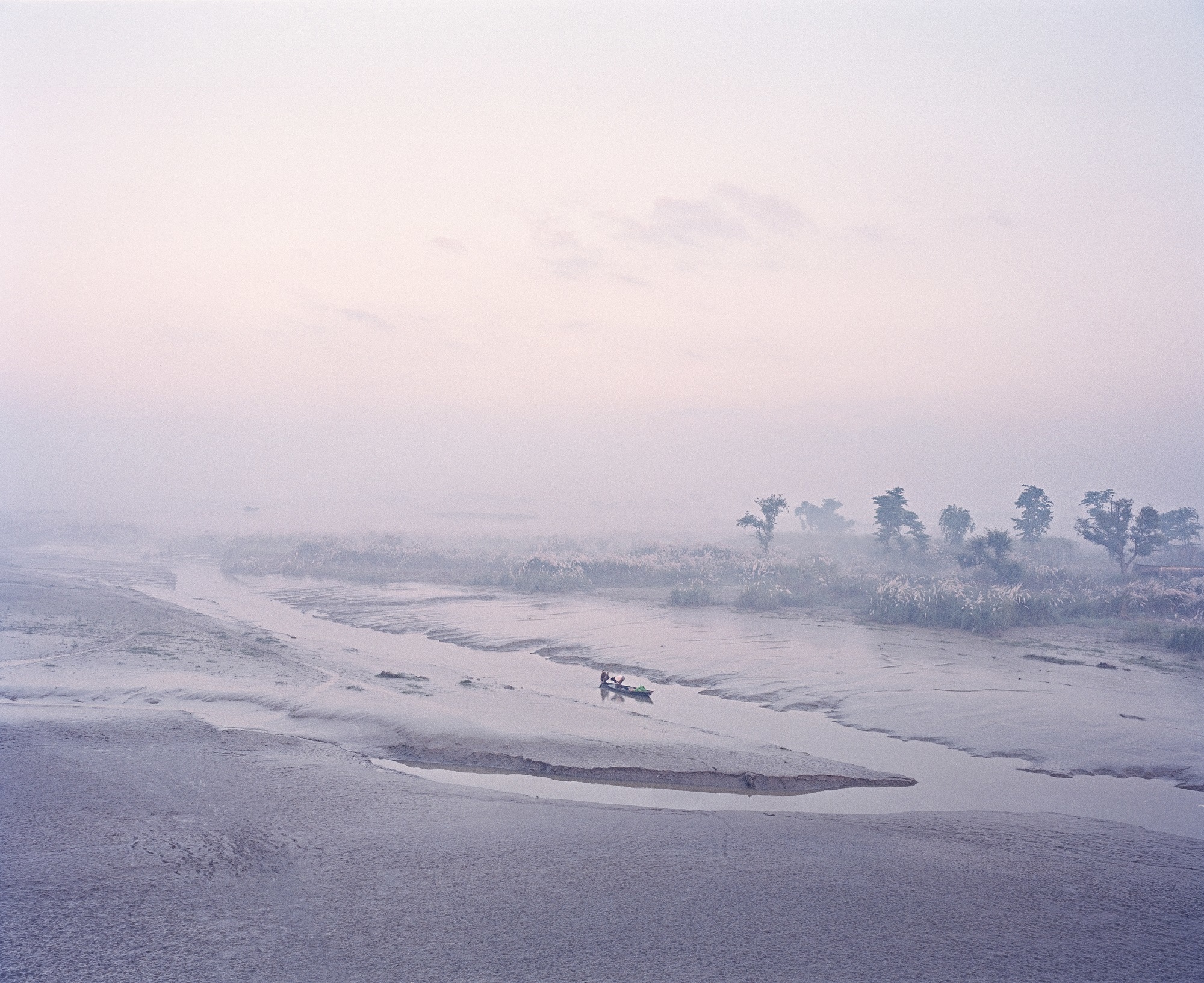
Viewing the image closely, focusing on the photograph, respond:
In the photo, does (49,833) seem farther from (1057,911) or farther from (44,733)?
(1057,911)

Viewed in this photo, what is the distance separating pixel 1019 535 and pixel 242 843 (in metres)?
59.1

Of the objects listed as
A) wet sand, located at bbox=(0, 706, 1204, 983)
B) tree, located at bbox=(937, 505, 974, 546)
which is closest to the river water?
wet sand, located at bbox=(0, 706, 1204, 983)

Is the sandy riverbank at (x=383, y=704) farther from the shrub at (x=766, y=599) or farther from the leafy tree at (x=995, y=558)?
the leafy tree at (x=995, y=558)

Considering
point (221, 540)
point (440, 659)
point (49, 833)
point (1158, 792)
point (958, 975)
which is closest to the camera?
point (958, 975)

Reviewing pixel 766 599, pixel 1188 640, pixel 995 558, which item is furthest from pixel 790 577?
pixel 1188 640

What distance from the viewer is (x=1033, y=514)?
52.1 m

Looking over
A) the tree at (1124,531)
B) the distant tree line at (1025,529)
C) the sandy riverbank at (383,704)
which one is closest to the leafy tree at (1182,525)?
the distant tree line at (1025,529)

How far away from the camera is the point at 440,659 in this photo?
20844mm

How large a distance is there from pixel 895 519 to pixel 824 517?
3817 centimetres

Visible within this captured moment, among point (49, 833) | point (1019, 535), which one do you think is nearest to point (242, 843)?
point (49, 833)

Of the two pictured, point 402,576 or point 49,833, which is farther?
point 402,576

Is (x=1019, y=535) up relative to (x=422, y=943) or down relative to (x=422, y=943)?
up

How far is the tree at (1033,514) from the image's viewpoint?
5200 centimetres

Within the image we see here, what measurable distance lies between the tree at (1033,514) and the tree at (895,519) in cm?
925
